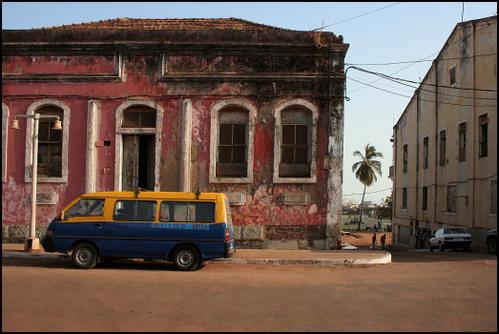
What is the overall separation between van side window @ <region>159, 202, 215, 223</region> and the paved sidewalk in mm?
2136

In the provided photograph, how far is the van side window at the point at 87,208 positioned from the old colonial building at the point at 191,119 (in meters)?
4.60

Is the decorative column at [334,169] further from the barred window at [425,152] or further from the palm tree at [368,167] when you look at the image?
the palm tree at [368,167]

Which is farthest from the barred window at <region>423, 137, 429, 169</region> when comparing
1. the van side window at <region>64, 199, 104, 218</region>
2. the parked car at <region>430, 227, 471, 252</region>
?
the van side window at <region>64, 199, 104, 218</region>

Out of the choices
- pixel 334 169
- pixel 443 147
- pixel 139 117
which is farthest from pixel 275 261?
pixel 443 147

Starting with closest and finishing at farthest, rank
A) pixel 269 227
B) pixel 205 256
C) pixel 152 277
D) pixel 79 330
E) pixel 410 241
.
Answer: pixel 79 330 < pixel 152 277 < pixel 205 256 < pixel 269 227 < pixel 410 241

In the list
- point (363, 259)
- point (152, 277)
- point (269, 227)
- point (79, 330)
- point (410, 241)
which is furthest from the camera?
point (410, 241)

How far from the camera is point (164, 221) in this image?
44.8 feet

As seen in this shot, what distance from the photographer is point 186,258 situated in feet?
44.8

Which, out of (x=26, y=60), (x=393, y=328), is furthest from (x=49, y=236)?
(x=393, y=328)

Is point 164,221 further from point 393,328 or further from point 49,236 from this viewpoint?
point 393,328

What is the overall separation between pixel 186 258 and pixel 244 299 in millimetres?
4251

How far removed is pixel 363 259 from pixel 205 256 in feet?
14.9

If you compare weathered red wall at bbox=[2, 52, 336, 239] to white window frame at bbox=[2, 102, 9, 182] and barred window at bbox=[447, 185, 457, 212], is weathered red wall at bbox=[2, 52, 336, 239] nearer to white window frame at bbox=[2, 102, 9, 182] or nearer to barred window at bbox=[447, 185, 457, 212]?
white window frame at bbox=[2, 102, 9, 182]

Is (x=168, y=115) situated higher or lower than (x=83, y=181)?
higher
